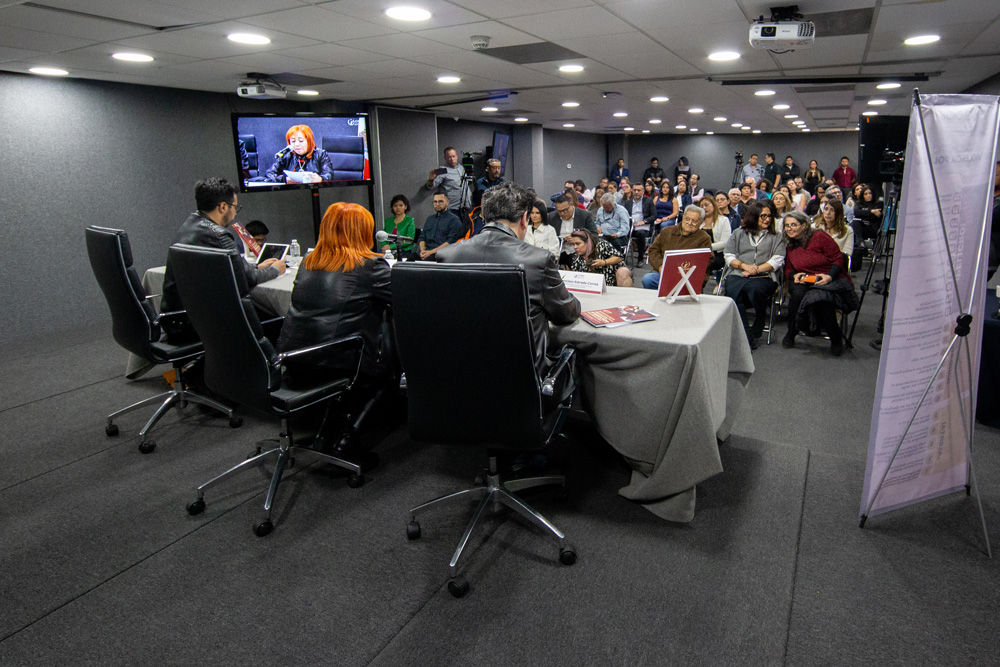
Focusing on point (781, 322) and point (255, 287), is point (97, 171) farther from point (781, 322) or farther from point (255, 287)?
point (781, 322)

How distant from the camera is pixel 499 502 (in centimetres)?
253

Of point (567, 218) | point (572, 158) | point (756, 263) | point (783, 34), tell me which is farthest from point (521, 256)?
point (572, 158)

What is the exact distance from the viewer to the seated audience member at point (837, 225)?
205 inches

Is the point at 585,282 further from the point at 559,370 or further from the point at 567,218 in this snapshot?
the point at 567,218

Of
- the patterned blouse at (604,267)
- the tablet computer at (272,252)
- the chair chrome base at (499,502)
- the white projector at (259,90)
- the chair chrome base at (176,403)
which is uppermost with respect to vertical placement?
the white projector at (259,90)

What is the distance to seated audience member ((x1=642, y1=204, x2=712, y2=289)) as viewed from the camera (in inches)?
201

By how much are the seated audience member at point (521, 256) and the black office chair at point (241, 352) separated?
0.68 m

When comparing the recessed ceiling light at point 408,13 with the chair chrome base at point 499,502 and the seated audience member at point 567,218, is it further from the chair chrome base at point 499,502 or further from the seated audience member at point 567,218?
the seated audience member at point 567,218

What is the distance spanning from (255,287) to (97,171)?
3.36m

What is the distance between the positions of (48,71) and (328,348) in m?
4.41

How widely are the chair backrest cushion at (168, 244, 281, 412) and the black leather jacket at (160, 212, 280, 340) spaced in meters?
0.89

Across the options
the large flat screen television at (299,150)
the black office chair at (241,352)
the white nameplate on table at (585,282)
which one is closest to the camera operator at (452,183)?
the large flat screen television at (299,150)

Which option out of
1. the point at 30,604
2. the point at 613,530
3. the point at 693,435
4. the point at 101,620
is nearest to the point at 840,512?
the point at 693,435

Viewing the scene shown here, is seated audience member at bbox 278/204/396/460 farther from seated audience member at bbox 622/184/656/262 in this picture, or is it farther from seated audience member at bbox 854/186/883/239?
seated audience member at bbox 854/186/883/239
